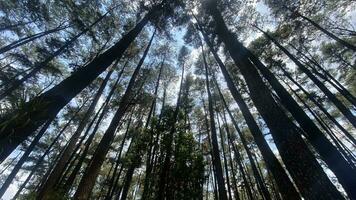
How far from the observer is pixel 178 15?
12383 mm

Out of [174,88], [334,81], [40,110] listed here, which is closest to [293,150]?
[40,110]

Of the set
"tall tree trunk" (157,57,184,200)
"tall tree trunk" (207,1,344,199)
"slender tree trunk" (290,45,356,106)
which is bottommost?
"tall tree trunk" (207,1,344,199)

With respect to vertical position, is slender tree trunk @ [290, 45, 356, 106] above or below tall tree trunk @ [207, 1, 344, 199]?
above

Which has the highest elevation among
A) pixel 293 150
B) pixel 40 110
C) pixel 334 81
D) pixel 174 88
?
pixel 174 88

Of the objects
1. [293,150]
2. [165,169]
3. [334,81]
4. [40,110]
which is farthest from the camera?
[334,81]

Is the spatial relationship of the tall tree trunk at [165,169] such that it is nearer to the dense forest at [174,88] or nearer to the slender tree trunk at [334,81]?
the dense forest at [174,88]

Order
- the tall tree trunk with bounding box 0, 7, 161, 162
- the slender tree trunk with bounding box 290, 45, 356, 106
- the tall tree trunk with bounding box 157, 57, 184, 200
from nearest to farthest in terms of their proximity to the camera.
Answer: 1. the tall tree trunk with bounding box 0, 7, 161, 162
2. the tall tree trunk with bounding box 157, 57, 184, 200
3. the slender tree trunk with bounding box 290, 45, 356, 106

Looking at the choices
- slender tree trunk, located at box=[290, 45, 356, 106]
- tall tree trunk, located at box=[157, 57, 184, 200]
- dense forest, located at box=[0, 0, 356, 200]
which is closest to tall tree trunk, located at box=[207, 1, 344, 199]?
dense forest, located at box=[0, 0, 356, 200]

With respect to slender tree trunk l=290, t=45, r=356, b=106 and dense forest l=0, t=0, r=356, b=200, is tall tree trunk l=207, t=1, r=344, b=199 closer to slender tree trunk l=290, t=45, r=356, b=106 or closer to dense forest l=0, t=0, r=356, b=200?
dense forest l=0, t=0, r=356, b=200

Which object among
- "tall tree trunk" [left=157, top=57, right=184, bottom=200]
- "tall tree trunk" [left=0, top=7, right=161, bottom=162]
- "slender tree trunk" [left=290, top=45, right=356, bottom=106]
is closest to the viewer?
"tall tree trunk" [left=0, top=7, right=161, bottom=162]

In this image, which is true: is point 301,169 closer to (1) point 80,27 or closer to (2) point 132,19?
(1) point 80,27

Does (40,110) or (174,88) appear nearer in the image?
(40,110)

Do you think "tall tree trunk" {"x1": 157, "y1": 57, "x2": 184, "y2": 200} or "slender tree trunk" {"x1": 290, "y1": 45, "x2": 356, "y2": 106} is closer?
"tall tree trunk" {"x1": 157, "y1": 57, "x2": 184, "y2": 200}

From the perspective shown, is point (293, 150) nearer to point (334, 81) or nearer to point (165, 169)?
point (165, 169)
